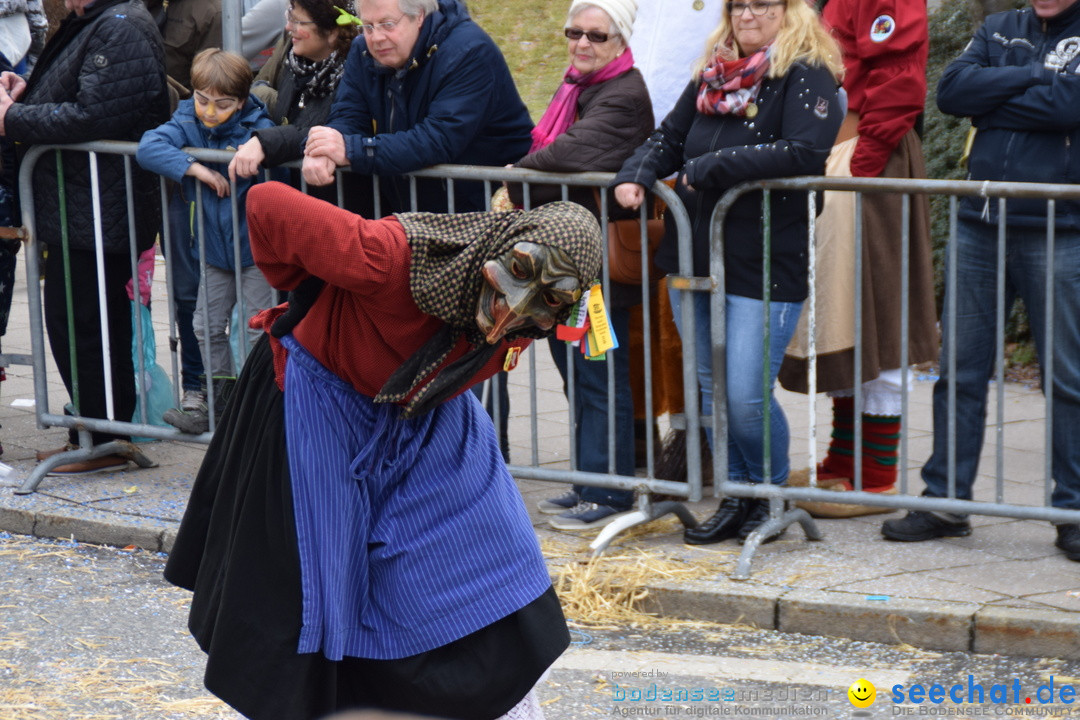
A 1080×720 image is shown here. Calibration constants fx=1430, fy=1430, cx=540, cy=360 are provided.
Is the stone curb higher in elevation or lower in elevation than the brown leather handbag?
lower

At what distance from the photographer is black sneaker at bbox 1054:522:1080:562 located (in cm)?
499

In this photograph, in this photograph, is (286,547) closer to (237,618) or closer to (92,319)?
(237,618)

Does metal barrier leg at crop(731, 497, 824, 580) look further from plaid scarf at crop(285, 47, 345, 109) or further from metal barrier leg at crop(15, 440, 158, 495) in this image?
metal barrier leg at crop(15, 440, 158, 495)

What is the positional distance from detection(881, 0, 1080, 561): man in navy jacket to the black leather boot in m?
0.54

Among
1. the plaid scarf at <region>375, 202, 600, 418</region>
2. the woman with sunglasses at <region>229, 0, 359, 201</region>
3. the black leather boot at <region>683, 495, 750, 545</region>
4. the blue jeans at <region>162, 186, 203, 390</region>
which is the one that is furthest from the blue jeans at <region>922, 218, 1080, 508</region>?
the blue jeans at <region>162, 186, 203, 390</region>

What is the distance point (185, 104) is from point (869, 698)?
3.71 metres

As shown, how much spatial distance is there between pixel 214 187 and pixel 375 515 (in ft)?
10.1

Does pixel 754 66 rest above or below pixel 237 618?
above

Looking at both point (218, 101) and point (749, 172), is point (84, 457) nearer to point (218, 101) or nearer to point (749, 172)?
point (218, 101)

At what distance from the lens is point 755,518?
5.41 m

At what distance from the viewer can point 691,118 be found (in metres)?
5.24

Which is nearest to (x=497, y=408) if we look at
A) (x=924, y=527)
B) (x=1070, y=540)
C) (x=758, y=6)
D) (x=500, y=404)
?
(x=500, y=404)

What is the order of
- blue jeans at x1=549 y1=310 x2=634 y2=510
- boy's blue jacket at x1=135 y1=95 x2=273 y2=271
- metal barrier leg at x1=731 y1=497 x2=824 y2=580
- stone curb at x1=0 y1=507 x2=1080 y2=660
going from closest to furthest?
stone curb at x1=0 y1=507 x2=1080 y2=660 → metal barrier leg at x1=731 y1=497 x2=824 y2=580 → blue jeans at x1=549 y1=310 x2=634 y2=510 → boy's blue jacket at x1=135 y1=95 x2=273 y2=271

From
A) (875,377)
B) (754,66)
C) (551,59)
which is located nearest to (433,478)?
(754,66)
